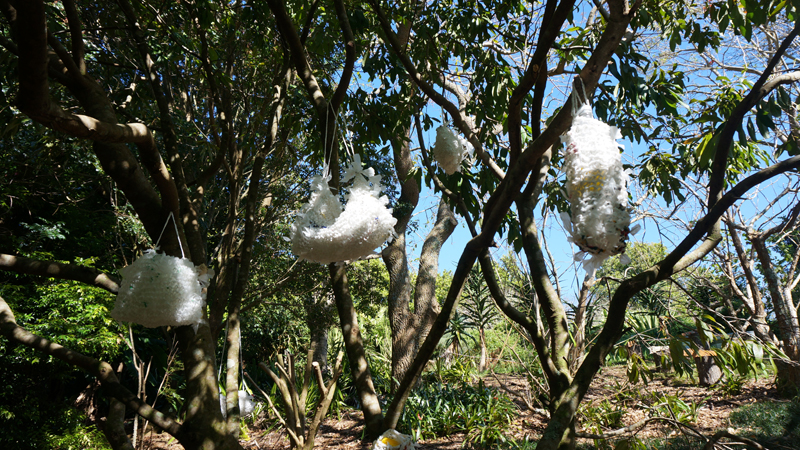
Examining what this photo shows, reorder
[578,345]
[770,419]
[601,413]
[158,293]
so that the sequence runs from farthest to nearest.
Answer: [578,345], [601,413], [770,419], [158,293]

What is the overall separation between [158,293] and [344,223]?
0.67 meters

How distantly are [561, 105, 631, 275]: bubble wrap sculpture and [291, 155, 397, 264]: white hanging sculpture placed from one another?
58 cm

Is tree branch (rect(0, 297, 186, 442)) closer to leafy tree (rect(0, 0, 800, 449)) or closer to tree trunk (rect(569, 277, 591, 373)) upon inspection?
leafy tree (rect(0, 0, 800, 449))

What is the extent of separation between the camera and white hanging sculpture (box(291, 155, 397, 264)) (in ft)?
4.90

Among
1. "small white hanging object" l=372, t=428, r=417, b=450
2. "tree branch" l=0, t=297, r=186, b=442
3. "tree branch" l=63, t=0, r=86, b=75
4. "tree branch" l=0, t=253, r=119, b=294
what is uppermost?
"tree branch" l=63, t=0, r=86, b=75

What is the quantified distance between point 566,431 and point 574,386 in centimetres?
17

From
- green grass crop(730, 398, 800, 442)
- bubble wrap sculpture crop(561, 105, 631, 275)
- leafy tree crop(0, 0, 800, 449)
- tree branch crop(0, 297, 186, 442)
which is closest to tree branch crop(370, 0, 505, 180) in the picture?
leafy tree crop(0, 0, 800, 449)

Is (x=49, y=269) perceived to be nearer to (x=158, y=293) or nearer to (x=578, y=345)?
(x=158, y=293)

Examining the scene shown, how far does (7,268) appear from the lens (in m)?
1.96

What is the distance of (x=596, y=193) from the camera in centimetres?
142

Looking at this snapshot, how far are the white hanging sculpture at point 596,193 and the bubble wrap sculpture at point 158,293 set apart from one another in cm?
127

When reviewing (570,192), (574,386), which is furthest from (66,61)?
(574,386)

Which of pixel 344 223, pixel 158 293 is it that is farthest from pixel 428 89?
pixel 158 293

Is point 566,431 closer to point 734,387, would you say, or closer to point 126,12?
point 126,12
